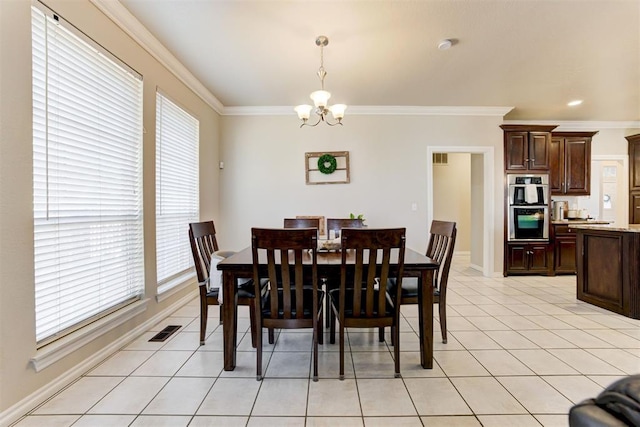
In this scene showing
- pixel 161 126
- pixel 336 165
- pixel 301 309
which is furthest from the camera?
pixel 336 165

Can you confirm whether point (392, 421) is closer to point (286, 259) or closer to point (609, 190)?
point (286, 259)

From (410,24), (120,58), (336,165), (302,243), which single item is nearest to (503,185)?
(336,165)

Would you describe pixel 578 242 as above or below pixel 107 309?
above

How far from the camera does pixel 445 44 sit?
2705 millimetres

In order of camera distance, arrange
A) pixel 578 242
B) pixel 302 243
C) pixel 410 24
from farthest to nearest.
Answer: pixel 578 242 → pixel 410 24 → pixel 302 243

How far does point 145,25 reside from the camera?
2.48 metres

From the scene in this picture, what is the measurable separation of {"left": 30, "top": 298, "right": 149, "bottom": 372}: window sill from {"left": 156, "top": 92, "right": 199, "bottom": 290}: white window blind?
0.54 m

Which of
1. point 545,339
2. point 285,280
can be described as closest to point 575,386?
point 545,339

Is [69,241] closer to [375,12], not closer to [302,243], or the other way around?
[302,243]

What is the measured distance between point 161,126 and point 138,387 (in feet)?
7.66

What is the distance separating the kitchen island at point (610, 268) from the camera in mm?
2932

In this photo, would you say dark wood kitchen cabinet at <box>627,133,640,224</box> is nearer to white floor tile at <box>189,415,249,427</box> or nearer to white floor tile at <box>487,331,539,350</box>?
white floor tile at <box>487,331,539,350</box>

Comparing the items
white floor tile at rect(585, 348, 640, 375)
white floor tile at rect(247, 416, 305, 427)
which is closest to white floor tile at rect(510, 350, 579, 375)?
white floor tile at rect(585, 348, 640, 375)

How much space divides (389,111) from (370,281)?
3.39 m
